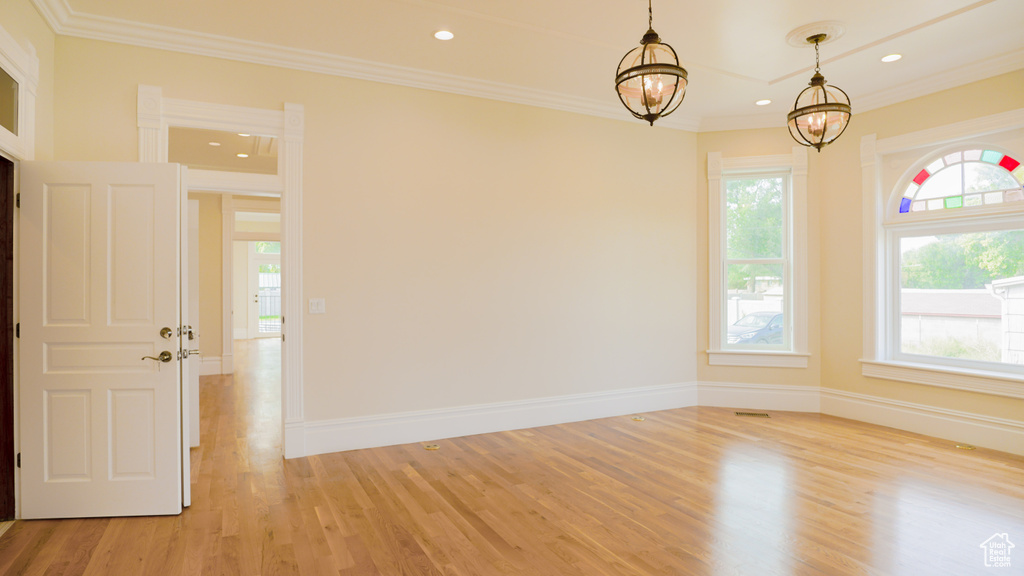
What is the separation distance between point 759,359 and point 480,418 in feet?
10.3

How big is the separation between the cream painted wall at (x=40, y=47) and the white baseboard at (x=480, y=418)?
8.50ft

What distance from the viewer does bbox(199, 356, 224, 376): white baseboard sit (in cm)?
851

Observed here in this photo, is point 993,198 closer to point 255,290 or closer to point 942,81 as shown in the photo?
point 942,81

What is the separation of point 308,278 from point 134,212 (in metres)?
1.32

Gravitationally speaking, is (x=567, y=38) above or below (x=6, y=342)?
above

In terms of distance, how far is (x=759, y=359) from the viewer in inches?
240

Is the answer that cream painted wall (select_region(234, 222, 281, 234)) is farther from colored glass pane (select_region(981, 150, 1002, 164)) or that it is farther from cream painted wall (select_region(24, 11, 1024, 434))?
colored glass pane (select_region(981, 150, 1002, 164))

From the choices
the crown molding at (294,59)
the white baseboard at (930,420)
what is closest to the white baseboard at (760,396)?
the white baseboard at (930,420)

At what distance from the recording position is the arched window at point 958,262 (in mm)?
4680

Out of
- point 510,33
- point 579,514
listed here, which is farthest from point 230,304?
point 579,514

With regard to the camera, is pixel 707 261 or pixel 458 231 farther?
pixel 707 261

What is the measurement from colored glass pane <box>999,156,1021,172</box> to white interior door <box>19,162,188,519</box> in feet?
20.6

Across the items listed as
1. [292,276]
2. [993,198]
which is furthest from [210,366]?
[993,198]

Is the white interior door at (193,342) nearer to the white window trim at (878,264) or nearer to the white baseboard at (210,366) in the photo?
the white baseboard at (210,366)
